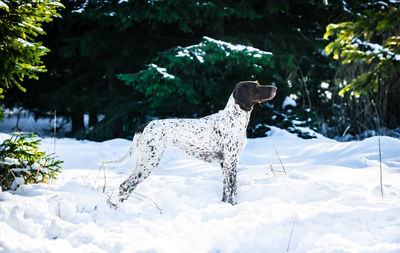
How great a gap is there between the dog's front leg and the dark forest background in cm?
336

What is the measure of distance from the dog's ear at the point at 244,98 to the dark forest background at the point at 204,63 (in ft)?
10.2

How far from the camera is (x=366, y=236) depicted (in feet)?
7.74

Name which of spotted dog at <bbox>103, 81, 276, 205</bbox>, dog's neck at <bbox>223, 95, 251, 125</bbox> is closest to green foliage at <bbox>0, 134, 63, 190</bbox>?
spotted dog at <bbox>103, 81, 276, 205</bbox>

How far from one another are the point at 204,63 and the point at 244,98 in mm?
3595

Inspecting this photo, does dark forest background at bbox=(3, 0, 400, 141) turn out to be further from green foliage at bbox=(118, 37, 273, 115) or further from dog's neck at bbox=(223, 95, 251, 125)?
dog's neck at bbox=(223, 95, 251, 125)

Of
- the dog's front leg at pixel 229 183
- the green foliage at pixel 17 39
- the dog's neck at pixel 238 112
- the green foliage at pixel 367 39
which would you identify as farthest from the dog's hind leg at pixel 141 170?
the green foliage at pixel 367 39

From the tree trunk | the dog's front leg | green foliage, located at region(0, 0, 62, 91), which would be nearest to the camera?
green foliage, located at region(0, 0, 62, 91)

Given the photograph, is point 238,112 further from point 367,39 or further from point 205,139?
point 367,39

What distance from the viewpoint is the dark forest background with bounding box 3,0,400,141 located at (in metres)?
7.04

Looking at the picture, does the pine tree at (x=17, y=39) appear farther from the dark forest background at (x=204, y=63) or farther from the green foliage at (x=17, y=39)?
the dark forest background at (x=204, y=63)

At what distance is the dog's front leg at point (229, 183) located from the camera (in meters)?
3.45

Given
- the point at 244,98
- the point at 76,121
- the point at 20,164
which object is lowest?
the point at 76,121

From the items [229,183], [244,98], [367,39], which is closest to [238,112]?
[244,98]

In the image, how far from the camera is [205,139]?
337 centimetres
